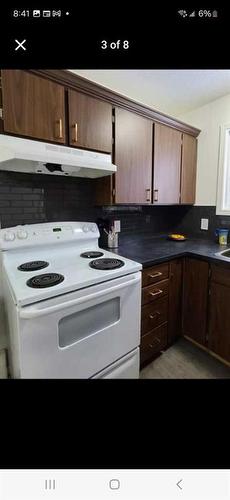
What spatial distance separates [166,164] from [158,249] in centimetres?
78

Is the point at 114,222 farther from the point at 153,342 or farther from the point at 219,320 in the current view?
the point at 219,320

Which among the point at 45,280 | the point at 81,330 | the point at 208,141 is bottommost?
the point at 81,330

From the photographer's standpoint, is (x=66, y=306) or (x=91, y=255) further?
(x=91, y=255)

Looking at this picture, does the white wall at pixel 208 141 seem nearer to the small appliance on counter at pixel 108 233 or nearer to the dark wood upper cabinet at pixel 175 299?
the dark wood upper cabinet at pixel 175 299

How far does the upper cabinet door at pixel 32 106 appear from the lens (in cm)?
104

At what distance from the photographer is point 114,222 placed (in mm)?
1759

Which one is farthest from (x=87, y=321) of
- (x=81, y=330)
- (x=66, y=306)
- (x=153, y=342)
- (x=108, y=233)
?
(x=108, y=233)

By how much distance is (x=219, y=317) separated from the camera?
150cm

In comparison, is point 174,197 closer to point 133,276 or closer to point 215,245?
point 215,245
